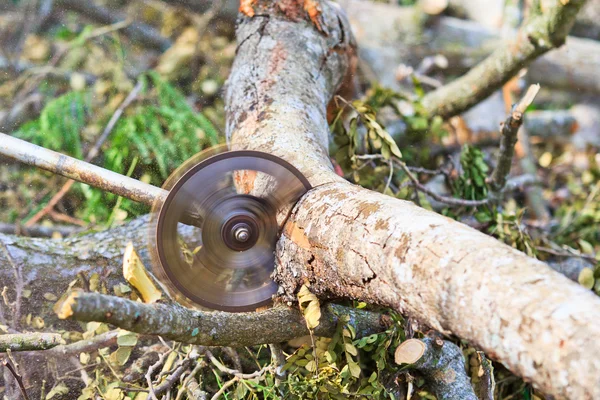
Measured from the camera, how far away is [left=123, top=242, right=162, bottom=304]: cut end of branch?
1.35m

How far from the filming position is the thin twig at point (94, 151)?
3059mm

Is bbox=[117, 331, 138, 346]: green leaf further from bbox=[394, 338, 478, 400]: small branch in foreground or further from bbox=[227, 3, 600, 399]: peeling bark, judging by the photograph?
bbox=[394, 338, 478, 400]: small branch in foreground

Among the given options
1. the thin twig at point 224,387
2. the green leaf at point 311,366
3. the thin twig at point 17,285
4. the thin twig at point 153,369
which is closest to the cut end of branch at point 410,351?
the green leaf at point 311,366

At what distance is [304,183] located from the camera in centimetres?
167

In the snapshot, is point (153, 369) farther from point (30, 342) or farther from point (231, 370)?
point (30, 342)

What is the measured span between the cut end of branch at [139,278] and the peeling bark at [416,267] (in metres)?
0.41

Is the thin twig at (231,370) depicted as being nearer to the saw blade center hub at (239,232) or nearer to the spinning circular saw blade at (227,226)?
the spinning circular saw blade at (227,226)

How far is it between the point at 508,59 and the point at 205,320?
2491 millimetres

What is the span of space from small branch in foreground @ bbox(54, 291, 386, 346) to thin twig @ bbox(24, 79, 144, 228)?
1.69 meters

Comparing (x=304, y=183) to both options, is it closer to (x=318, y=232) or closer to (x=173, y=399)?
(x=318, y=232)

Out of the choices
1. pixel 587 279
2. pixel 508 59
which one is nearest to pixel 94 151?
pixel 508 59

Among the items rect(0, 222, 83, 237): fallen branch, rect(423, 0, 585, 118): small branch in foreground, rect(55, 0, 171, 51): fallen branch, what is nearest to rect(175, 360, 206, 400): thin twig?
rect(0, 222, 83, 237): fallen branch

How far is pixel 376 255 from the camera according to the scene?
1301 millimetres

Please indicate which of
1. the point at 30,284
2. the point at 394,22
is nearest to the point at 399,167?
the point at 30,284
